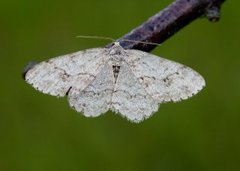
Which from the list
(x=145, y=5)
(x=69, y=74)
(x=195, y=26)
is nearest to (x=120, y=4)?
(x=145, y=5)

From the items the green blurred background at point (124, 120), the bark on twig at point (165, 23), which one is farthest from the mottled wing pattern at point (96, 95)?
the green blurred background at point (124, 120)

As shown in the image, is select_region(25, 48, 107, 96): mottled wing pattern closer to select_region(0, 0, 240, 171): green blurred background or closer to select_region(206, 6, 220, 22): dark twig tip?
select_region(206, 6, 220, 22): dark twig tip

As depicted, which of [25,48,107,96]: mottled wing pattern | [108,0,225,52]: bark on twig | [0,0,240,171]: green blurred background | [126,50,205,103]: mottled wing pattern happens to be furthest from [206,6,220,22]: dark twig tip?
[0,0,240,171]: green blurred background

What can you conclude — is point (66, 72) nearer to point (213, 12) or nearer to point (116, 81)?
point (116, 81)

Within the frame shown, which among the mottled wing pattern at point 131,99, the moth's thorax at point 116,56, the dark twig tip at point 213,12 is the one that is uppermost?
the dark twig tip at point 213,12

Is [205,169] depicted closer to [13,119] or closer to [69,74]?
[13,119]

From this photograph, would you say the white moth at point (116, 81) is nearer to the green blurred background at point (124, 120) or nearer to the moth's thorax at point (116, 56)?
the moth's thorax at point (116, 56)
